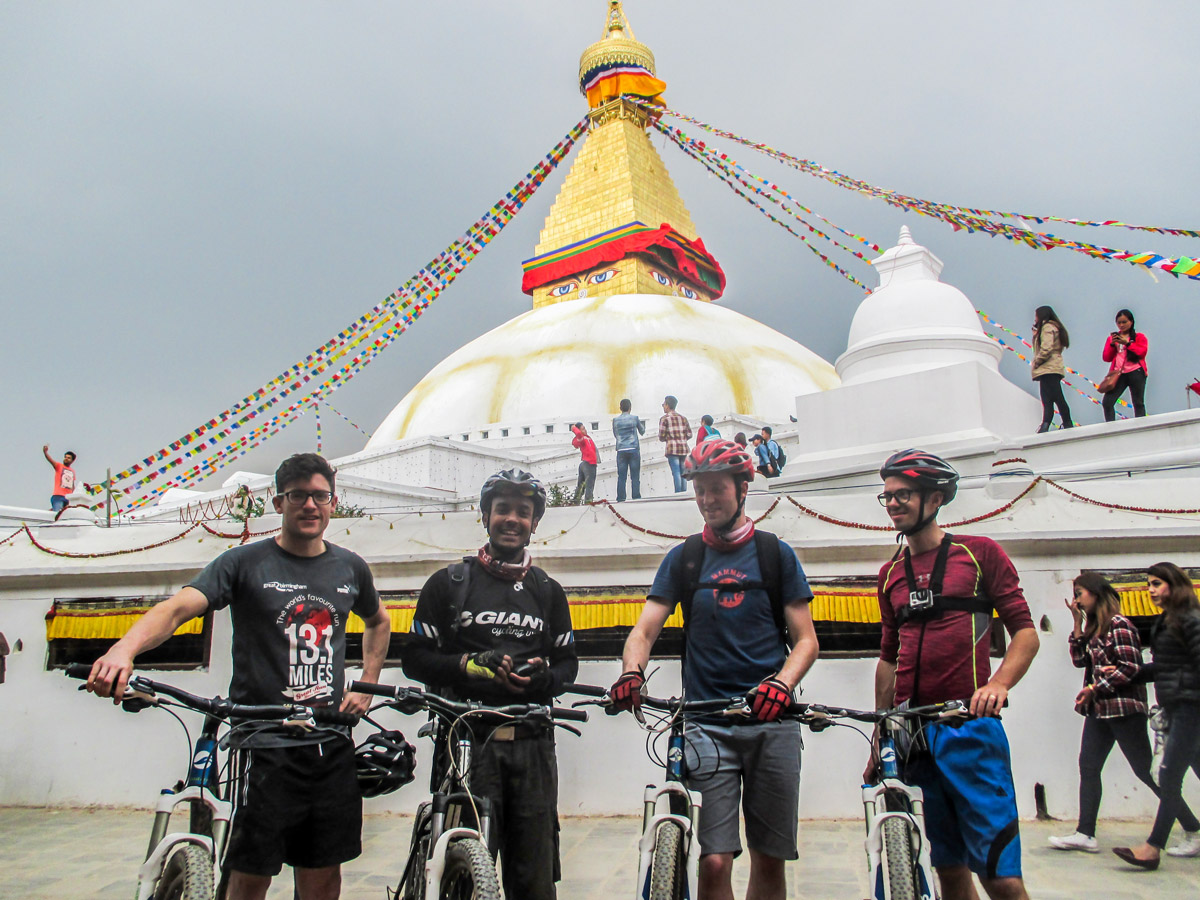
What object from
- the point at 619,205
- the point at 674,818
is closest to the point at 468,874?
the point at 674,818

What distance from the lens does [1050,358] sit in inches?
334

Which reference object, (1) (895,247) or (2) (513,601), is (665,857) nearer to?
(2) (513,601)

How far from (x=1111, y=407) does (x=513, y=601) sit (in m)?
7.39

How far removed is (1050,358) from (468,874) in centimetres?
778

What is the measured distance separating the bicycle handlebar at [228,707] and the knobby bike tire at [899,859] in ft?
5.11

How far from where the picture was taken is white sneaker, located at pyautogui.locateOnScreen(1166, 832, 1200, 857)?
4312 mm

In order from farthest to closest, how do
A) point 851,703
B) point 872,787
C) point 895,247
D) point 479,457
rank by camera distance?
point 479,457 < point 895,247 < point 851,703 < point 872,787

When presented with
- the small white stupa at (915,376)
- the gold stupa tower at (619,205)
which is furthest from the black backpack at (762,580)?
the gold stupa tower at (619,205)

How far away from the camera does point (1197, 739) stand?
4.11 m

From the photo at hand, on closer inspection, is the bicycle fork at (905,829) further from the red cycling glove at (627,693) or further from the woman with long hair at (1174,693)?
the woman with long hair at (1174,693)

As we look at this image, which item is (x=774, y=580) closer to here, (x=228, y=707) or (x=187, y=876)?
(x=228, y=707)

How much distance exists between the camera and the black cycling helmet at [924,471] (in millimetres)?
2936

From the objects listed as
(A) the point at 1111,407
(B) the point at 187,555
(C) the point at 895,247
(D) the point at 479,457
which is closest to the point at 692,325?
(D) the point at 479,457

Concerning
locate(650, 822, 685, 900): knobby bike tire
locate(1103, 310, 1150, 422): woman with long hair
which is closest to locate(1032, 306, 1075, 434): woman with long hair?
locate(1103, 310, 1150, 422): woman with long hair
